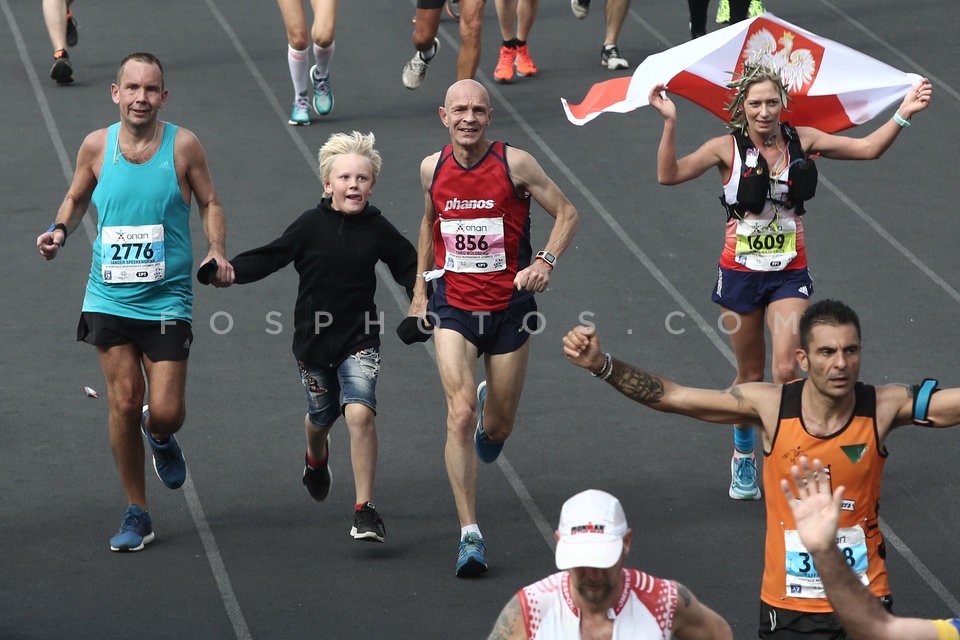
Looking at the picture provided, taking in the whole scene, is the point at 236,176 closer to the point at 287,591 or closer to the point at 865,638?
the point at 287,591

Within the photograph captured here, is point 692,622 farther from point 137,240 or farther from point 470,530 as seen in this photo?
point 137,240

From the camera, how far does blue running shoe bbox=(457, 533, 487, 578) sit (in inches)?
260

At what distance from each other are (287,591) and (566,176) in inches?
225

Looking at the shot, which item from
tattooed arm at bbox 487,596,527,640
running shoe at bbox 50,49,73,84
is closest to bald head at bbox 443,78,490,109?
tattooed arm at bbox 487,596,527,640

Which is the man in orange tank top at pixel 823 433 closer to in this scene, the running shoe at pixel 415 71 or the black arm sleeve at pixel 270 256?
the black arm sleeve at pixel 270 256

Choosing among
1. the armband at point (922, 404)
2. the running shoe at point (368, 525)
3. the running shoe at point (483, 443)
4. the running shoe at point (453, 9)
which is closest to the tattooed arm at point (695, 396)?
the armband at point (922, 404)

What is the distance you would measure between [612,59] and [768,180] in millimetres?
6697

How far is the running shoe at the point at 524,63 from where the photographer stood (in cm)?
1350

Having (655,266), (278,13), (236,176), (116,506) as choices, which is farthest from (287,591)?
(278,13)

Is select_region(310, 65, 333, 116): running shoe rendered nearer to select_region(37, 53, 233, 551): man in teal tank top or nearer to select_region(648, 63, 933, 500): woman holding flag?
select_region(37, 53, 233, 551): man in teal tank top

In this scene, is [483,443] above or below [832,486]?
above

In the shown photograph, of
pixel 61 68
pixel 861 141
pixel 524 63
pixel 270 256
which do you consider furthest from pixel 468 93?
pixel 61 68

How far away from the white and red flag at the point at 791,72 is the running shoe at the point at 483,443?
1.53 metres

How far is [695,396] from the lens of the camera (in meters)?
5.15
